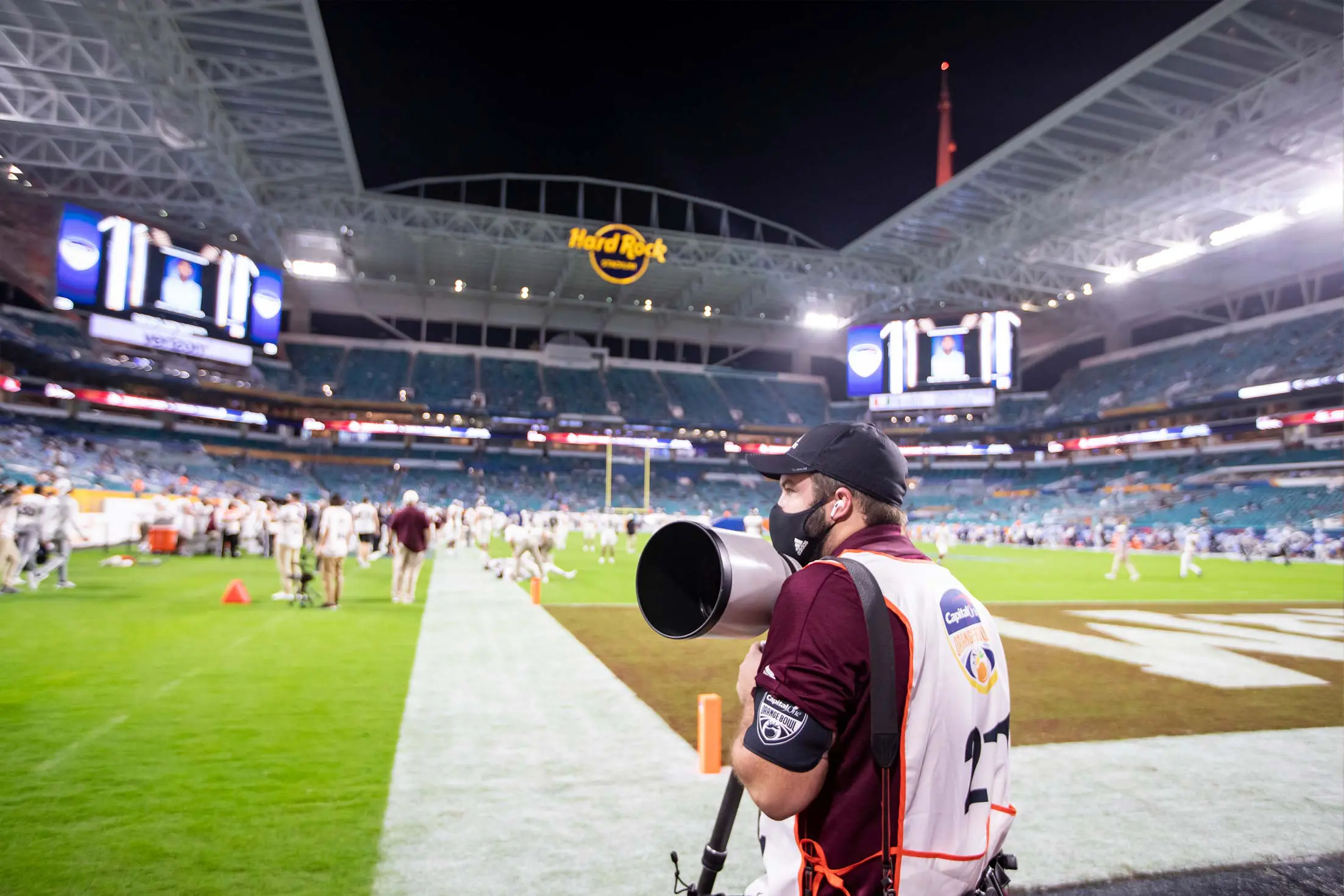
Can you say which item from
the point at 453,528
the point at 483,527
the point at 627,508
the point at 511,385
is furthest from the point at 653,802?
the point at 511,385

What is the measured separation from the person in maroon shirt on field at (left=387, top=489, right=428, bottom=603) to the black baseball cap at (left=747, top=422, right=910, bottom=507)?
434 inches

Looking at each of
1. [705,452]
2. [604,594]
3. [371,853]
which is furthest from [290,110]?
[705,452]

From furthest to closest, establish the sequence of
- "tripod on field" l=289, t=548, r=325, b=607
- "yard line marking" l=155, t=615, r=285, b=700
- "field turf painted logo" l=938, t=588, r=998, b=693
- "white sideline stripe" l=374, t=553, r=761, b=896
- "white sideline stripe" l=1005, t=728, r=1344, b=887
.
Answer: "tripod on field" l=289, t=548, r=325, b=607 < "yard line marking" l=155, t=615, r=285, b=700 < "white sideline stripe" l=1005, t=728, r=1344, b=887 < "white sideline stripe" l=374, t=553, r=761, b=896 < "field turf painted logo" l=938, t=588, r=998, b=693

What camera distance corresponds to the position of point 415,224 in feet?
126

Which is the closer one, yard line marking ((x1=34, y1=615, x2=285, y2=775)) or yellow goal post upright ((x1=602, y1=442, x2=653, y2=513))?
yard line marking ((x1=34, y1=615, x2=285, y2=775))

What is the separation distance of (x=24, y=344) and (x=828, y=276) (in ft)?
134

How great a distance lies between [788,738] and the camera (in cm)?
144

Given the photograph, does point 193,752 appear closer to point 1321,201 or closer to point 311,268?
point 1321,201

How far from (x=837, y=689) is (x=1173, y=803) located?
4.03 meters

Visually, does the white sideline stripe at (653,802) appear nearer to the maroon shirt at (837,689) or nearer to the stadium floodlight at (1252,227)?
the maroon shirt at (837,689)

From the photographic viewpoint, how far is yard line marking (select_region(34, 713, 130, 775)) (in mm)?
4531

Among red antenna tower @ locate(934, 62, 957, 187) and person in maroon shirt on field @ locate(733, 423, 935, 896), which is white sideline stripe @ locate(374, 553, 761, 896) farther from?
red antenna tower @ locate(934, 62, 957, 187)

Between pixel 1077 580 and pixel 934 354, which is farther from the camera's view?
pixel 934 354

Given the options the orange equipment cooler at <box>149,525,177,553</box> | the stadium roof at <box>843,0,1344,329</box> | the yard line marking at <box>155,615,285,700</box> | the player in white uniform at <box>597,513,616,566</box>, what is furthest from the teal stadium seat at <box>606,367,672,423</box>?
the yard line marking at <box>155,615,285,700</box>
